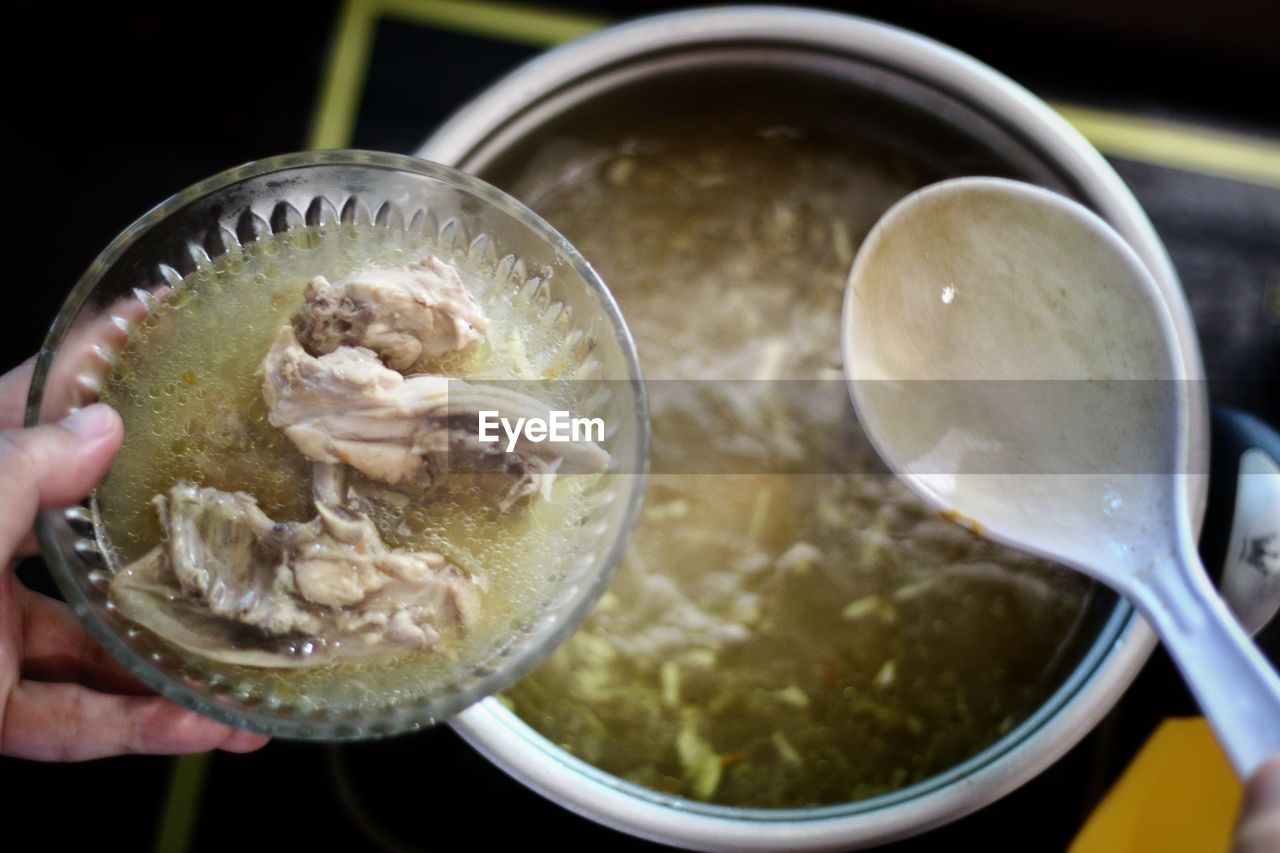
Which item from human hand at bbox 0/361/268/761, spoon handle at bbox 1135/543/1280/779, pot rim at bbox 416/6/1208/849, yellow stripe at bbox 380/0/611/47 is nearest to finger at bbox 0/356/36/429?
human hand at bbox 0/361/268/761

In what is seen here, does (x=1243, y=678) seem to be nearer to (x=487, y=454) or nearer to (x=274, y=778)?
(x=487, y=454)

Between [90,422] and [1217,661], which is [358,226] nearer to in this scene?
[90,422]

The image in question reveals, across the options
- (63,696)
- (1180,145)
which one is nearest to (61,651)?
(63,696)

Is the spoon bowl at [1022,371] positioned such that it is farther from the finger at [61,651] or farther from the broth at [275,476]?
the finger at [61,651]

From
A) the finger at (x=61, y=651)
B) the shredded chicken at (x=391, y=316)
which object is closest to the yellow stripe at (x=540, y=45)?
the shredded chicken at (x=391, y=316)

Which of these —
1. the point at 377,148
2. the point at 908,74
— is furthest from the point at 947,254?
the point at 377,148

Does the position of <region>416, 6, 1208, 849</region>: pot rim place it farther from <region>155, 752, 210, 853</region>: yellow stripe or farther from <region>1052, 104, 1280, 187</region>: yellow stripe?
<region>155, 752, 210, 853</region>: yellow stripe

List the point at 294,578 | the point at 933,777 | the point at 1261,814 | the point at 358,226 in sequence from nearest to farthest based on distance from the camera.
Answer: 1. the point at 1261,814
2. the point at 294,578
3. the point at 358,226
4. the point at 933,777
